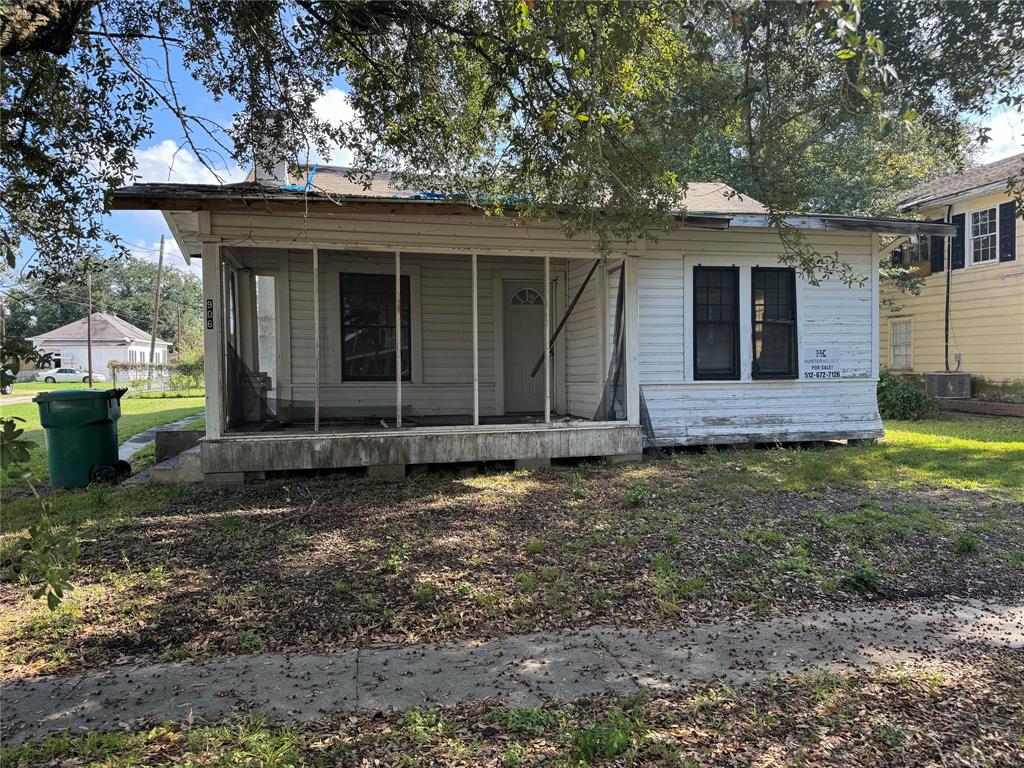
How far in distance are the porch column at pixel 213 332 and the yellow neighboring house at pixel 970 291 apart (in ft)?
51.7

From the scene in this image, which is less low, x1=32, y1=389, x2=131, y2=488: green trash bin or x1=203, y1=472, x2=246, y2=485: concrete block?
x1=32, y1=389, x2=131, y2=488: green trash bin

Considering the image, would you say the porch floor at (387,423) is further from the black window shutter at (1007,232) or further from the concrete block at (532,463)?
the black window shutter at (1007,232)

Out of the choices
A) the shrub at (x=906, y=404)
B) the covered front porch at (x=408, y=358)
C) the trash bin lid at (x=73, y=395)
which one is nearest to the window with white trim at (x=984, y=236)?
the shrub at (x=906, y=404)

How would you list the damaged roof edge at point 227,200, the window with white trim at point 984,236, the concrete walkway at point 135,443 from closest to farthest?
the damaged roof edge at point 227,200
the concrete walkway at point 135,443
the window with white trim at point 984,236

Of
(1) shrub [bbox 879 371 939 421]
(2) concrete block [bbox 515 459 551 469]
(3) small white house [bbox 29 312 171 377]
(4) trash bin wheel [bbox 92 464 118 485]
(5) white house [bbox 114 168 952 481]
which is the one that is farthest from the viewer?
(3) small white house [bbox 29 312 171 377]

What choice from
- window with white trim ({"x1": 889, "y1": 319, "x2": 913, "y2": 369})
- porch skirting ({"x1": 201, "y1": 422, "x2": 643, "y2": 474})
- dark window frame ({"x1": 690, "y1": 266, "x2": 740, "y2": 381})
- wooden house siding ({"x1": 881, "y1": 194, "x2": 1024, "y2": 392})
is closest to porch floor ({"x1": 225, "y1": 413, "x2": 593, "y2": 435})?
porch skirting ({"x1": 201, "y1": 422, "x2": 643, "y2": 474})

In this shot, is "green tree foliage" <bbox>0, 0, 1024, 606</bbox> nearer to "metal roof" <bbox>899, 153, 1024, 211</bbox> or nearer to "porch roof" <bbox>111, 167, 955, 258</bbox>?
"porch roof" <bbox>111, 167, 955, 258</bbox>

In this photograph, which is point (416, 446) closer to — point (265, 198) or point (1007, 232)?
point (265, 198)

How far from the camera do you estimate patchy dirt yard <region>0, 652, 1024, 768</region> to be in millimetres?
2482

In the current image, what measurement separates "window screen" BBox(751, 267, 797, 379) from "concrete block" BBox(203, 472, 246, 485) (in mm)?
7334

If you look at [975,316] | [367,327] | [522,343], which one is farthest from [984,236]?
[367,327]

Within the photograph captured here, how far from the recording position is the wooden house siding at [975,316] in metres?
14.5

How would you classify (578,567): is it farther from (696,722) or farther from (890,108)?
(890,108)

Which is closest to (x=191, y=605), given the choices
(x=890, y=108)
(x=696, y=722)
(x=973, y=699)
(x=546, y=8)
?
(x=696, y=722)
